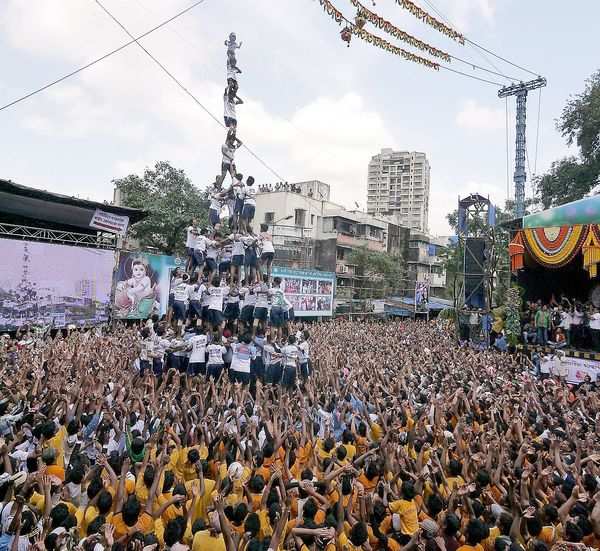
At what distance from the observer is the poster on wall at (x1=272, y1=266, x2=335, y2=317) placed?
19.1 metres

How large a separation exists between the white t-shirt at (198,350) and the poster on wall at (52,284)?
304 inches

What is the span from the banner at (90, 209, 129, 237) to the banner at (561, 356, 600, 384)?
13.7 meters

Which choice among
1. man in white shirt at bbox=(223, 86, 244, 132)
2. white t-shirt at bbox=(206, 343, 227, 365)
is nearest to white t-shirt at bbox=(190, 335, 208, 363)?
white t-shirt at bbox=(206, 343, 227, 365)

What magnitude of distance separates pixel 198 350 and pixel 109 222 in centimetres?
950

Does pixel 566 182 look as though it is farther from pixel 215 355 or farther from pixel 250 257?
pixel 215 355

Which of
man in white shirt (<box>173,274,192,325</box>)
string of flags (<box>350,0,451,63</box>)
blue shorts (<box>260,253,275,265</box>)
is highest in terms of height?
string of flags (<box>350,0,451,63</box>)

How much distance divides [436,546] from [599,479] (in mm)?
2011

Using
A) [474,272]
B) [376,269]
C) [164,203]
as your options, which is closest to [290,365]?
[474,272]

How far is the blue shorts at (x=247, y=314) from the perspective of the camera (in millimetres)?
8887

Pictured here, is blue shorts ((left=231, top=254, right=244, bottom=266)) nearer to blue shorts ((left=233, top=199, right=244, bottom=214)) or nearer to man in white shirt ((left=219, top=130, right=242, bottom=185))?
blue shorts ((left=233, top=199, right=244, bottom=214))

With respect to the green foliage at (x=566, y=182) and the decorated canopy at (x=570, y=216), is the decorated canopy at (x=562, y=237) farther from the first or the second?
the green foliage at (x=566, y=182)

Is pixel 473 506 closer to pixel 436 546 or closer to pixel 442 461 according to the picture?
pixel 436 546

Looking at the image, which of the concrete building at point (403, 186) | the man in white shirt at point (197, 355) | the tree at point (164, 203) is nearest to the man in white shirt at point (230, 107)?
the man in white shirt at point (197, 355)

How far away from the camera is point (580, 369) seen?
10.7m
